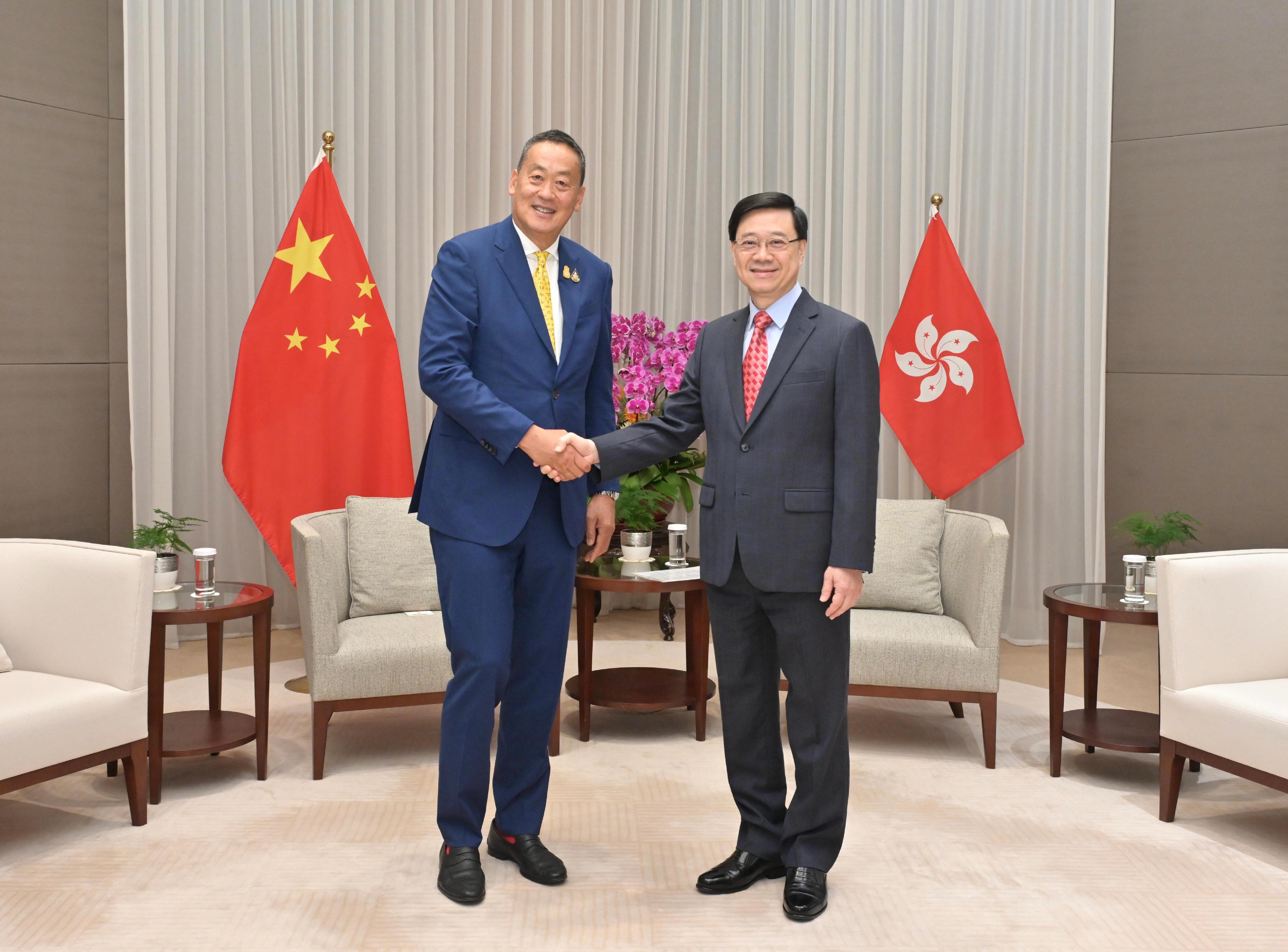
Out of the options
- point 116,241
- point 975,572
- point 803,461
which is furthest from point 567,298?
point 116,241

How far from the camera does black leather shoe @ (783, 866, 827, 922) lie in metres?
2.51

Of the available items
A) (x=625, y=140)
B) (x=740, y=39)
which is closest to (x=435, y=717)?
(x=625, y=140)

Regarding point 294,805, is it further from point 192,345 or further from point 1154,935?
point 192,345

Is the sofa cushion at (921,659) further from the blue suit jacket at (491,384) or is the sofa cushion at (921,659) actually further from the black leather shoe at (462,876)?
the black leather shoe at (462,876)

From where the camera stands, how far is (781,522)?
2.46 m

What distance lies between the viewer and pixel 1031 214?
5.36 metres

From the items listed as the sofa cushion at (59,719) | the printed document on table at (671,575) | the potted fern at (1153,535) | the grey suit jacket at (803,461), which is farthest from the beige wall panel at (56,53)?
the potted fern at (1153,535)

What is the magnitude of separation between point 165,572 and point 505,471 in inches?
62.3

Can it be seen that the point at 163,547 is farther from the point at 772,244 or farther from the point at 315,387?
the point at 772,244

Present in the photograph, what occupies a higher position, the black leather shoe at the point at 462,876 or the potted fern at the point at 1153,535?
the potted fern at the point at 1153,535

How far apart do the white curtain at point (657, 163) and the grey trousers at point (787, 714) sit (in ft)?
10.5

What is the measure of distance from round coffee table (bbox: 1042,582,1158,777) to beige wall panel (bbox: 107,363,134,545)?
3.85m

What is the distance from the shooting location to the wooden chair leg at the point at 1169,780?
10.3 feet

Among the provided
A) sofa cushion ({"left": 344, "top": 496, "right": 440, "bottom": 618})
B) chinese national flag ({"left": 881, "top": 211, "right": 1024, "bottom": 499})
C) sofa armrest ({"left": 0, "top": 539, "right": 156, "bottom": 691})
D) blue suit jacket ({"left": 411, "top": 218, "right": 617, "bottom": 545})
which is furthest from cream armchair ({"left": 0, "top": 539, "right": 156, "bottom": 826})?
chinese national flag ({"left": 881, "top": 211, "right": 1024, "bottom": 499})
